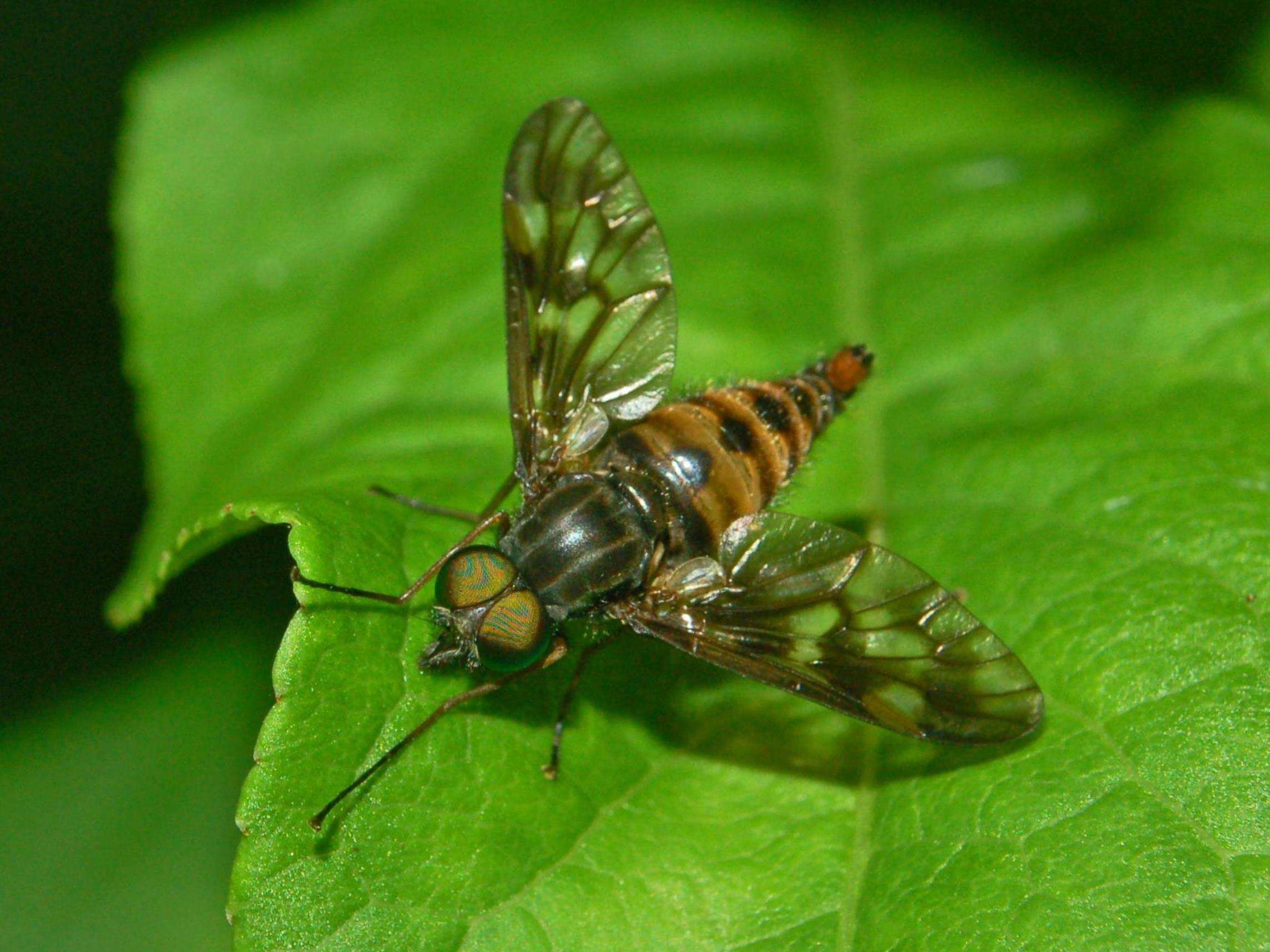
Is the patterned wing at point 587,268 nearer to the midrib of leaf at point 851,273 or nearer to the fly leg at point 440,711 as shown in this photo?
the midrib of leaf at point 851,273

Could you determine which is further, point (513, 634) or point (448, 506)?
point (448, 506)

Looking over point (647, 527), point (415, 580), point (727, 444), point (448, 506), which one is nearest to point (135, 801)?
point (448, 506)

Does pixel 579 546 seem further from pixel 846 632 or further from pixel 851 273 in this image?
pixel 851 273

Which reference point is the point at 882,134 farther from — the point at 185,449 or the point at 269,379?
the point at 185,449

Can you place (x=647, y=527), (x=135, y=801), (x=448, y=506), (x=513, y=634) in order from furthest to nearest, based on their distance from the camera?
1. (x=135, y=801)
2. (x=448, y=506)
3. (x=647, y=527)
4. (x=513, y=634)

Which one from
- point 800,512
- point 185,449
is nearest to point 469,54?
point 185,449
